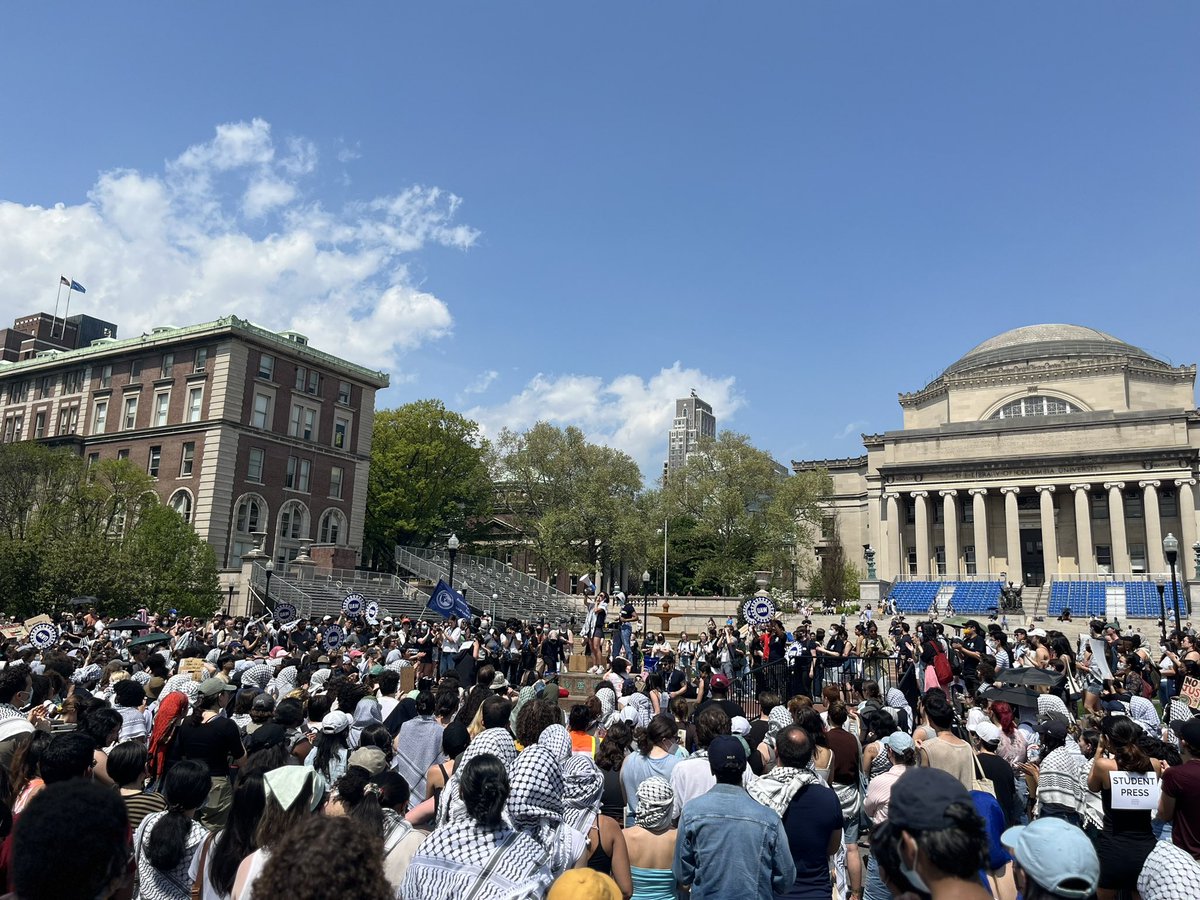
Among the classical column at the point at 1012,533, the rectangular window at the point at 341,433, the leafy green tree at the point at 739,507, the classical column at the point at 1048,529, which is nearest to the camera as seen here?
the rectangular window at the point at 341,433

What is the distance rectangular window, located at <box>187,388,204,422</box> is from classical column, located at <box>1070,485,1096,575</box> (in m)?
65.6

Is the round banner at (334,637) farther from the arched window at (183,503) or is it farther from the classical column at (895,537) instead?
the classical column at (895,537)

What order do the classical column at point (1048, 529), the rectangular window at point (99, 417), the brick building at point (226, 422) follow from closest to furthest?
the brick building at point (226, 422) → the rectangular window at point (99, 417) → the classical column at point (1048, 529)

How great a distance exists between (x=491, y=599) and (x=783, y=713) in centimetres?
4312

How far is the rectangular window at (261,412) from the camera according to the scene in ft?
182

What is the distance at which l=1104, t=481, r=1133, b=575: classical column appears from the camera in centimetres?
6506

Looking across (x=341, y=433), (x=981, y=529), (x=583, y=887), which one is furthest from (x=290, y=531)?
(x=583, y=887)

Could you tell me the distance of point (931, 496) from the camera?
242ft

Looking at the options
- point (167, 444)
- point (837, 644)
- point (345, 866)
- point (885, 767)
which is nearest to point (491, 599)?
point (167, 444)

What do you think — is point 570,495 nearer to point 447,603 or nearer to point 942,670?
point 447,603

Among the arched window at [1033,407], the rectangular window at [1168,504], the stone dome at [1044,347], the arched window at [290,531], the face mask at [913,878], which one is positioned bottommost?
Result: the face mask at [913,878]

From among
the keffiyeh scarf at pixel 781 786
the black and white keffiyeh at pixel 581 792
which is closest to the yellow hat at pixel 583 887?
the black and white keffiyeh at pixel 581 792

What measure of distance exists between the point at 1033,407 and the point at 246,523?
6908 centimetres

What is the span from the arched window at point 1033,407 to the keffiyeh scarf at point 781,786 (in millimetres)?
79931
